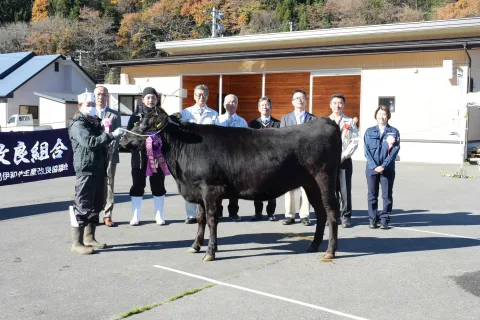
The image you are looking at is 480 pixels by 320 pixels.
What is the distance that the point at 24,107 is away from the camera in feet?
126

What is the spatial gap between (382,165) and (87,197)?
172 inches

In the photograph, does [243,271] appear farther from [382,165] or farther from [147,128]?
[382,165]

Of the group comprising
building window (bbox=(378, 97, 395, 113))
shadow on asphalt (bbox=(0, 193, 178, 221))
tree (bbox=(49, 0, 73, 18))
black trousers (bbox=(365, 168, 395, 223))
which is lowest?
shadow on asphalt (bbox=(0, 193, 178, 221))

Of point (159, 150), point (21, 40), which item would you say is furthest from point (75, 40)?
point (159, 150)

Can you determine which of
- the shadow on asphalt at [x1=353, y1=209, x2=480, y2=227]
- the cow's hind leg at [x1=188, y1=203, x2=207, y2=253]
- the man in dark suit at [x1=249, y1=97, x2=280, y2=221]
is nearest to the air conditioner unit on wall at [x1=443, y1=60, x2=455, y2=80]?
the shadow on asphalt at [x1=353, y1=209, x2=480, y2=227]

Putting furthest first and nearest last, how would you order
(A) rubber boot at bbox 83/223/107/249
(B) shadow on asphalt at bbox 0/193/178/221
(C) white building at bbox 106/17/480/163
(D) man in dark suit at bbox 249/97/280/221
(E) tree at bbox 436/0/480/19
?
(E) tree at bbox 436/0/480/19 → (C) white building at bbox 106/17/480/163 → (B) shadow on asphalt at bbox 0/193/178/221 → (D) man in dark suit at bbox 249/97/280/221 → (A) rubber boot at bbox 83/223/107/249

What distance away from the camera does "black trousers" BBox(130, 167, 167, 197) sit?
758 centimetres

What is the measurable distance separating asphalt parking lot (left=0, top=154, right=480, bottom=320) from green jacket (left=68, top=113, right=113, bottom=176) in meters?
1.06

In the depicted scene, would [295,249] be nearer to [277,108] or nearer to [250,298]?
[250,298]

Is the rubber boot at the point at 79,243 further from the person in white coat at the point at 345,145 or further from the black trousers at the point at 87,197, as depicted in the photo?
the person in white coat at the point at 345,145

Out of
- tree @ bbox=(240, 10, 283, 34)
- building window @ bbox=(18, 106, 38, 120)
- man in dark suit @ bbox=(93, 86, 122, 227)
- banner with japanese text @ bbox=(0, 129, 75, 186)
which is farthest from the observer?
tree @ bbox=(240, 10, 283, 34)

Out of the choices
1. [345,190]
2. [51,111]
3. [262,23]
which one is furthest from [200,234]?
[262,23]

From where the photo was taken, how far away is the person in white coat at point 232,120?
789cm

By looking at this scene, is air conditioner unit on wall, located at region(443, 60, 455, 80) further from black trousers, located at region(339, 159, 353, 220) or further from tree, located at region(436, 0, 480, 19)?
tree, located at region(436, 0, 480, 19)
